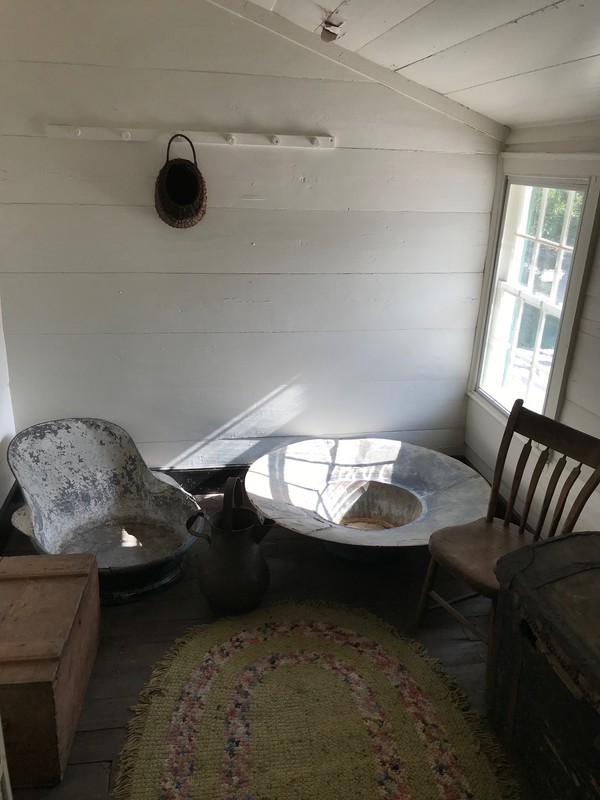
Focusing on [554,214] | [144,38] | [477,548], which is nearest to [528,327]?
[554,214]

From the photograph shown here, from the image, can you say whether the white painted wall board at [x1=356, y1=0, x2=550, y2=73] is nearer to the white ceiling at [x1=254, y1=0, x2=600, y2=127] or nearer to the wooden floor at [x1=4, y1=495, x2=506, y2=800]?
the white ceiling at [x1=254, y1=0, x2=600, y2=127]

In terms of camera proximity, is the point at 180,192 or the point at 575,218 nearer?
the point at 575,218

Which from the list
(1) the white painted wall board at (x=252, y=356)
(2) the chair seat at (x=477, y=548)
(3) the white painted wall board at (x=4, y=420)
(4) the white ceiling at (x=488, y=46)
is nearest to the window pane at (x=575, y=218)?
(4) the white ceiling at (x=488, y=46)

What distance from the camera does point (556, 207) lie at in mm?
2666

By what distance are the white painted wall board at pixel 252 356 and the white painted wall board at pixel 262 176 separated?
2.01 ft

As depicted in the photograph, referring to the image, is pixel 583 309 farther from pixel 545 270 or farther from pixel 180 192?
pixel 180 192

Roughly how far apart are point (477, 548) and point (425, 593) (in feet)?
1.10

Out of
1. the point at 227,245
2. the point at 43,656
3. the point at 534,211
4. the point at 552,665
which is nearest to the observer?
the point at 552,665

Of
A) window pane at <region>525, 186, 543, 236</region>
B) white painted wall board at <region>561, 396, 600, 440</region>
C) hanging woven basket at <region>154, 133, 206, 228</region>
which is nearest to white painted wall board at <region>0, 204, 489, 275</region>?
hanging woven basket at <region>154, 133, 206, 228</region>

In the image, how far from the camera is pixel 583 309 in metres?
2.41

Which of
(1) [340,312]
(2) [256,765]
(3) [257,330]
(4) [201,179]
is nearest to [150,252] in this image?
(4) [201,179]

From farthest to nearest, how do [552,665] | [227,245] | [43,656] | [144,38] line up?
[227,245] → [144,38] → [43,656] → [552,665]

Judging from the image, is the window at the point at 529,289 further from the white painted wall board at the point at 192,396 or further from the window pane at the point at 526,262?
the white painted wall board at the point at 192,396

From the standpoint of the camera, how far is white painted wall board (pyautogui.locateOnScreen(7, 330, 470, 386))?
305 centimetres
